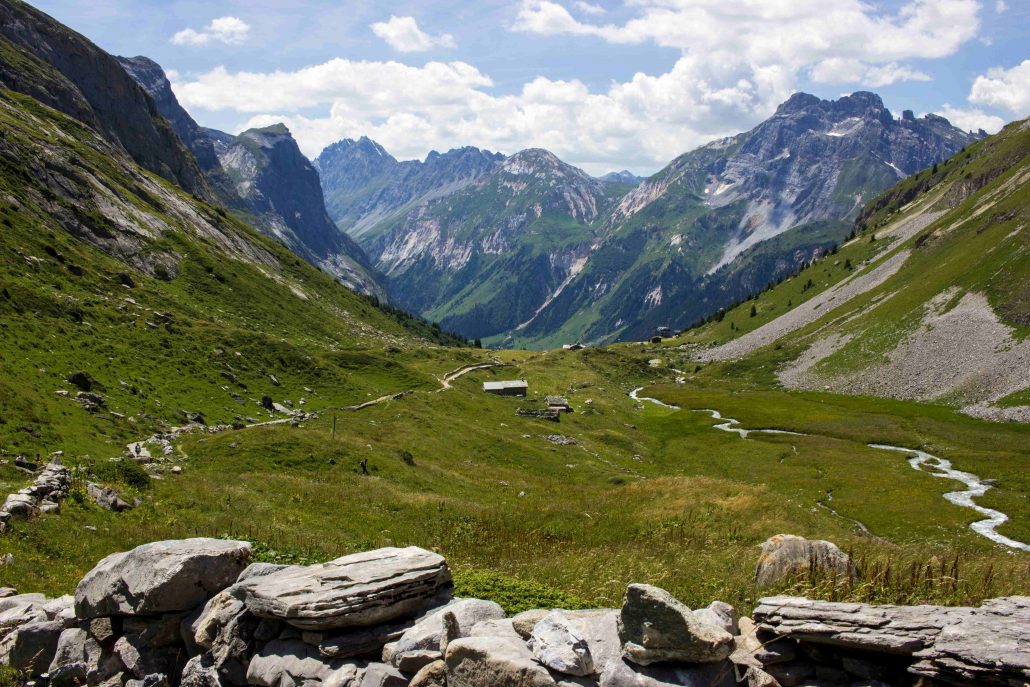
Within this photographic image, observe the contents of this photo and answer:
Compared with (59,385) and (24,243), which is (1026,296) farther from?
(24,243)

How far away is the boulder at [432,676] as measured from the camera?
12945 millimetres

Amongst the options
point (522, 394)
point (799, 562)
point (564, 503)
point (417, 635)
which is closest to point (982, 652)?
point (799, 562)

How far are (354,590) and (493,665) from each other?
436cm

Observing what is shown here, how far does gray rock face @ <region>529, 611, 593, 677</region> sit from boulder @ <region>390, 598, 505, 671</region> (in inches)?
71.5

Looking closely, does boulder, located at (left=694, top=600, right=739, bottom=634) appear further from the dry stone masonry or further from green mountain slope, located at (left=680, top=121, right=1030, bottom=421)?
green mountain slope, located at (left=680, top=121, right=1030, bottom=421)

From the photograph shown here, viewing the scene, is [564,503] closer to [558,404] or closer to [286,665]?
[286,665]

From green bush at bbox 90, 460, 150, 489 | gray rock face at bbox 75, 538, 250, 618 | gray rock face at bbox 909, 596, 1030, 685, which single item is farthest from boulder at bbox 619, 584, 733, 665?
Answer: green bush at bbox 90, 460, 150, 489

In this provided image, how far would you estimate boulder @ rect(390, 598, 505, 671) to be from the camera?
13906 mm

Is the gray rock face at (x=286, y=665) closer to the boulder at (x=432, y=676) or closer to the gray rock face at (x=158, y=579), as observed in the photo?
the boulder at (x=432, y=676)

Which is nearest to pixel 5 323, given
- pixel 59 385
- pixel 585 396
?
pixel 59 385

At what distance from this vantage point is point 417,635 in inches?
564

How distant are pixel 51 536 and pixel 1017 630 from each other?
28238 millimetres

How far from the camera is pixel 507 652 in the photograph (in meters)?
12.4

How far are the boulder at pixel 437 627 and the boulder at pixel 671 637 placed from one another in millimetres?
3746
